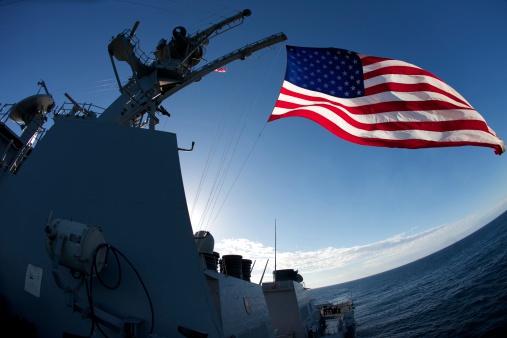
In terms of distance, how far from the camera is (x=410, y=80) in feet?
22.4

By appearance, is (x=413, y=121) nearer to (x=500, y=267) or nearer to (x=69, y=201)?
(x=69, y=201)

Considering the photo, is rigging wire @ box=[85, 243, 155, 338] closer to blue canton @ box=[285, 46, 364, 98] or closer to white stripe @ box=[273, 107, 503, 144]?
white stripe @ box=[273, 107, 503, 144]

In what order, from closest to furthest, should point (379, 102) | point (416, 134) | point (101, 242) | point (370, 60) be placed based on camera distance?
point (101, 242) → point (416, 134) → point (379, 102) → point (370, 60)

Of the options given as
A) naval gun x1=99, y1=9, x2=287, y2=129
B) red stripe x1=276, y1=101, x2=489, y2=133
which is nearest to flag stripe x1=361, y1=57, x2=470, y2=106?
red stripe x1=276, y1=101, x2=489, y2=133

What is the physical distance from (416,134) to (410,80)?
156 centimetres

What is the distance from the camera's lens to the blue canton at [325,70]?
7094 millimetres

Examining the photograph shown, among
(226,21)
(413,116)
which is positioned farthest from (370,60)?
(226,21)

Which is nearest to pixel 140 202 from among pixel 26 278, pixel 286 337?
pixel 26 278

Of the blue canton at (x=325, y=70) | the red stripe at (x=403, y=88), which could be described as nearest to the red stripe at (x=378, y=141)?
the blue canton at (x=325, y=70)

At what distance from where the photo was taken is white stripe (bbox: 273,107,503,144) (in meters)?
5.83

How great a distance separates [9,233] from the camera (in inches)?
195

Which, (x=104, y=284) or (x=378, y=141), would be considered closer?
(x=104, y=284)

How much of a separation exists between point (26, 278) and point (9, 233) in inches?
37.0

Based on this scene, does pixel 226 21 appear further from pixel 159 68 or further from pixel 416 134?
pixel 416 134
